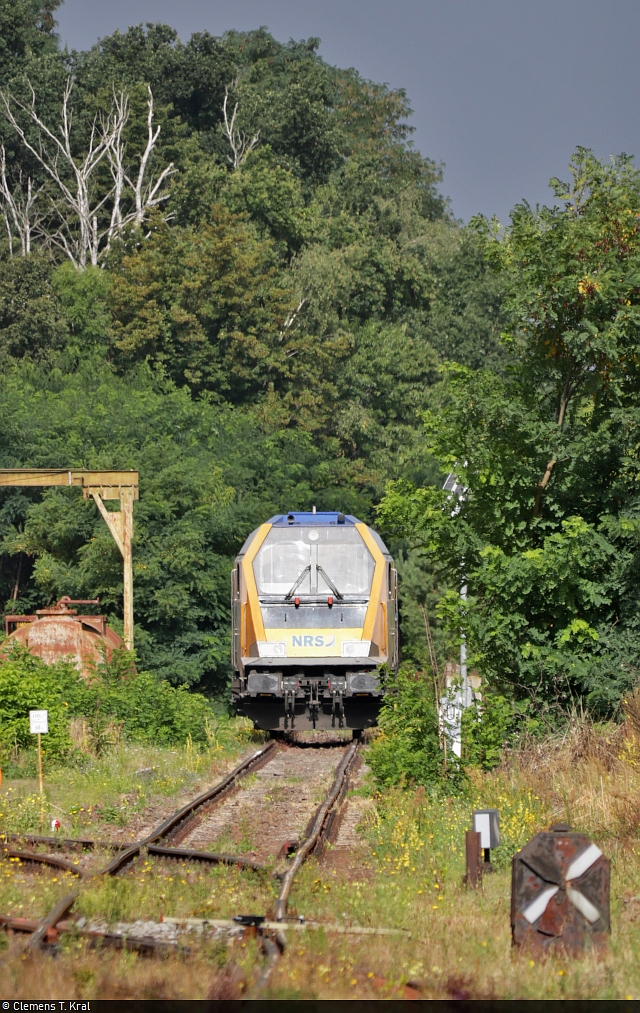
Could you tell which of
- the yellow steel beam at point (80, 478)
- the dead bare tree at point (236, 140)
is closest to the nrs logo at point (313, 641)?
the yellow steel beam at point (80, 478)

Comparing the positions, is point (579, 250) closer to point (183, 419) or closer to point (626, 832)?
point (626, 832)

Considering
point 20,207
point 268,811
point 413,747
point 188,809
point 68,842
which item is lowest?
point 268,811

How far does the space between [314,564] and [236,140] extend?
46.9 m

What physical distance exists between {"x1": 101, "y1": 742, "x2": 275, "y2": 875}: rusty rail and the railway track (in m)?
0.01

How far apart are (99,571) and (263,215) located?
2792 cm

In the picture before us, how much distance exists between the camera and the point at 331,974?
21.7 feet

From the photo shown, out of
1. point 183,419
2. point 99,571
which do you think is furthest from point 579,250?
point 183,419

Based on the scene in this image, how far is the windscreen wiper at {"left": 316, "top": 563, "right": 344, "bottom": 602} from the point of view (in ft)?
62.9

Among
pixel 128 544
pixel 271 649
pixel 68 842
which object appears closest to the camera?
pixel 68 842

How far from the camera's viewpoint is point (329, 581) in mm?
19281

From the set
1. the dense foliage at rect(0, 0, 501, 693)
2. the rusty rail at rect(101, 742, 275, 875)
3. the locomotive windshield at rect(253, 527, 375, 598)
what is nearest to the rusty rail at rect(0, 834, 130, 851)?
the rusty rail at rect(101, 742, 275, 875)

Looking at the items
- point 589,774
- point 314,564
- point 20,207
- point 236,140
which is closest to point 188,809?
point 589,774

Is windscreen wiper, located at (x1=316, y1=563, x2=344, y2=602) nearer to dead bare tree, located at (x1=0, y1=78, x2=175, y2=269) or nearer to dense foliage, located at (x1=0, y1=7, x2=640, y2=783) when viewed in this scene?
dense foliage, located at (x1=0, y1=7, x2=640, y2=783)

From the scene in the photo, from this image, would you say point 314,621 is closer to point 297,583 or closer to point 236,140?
point 297,583
